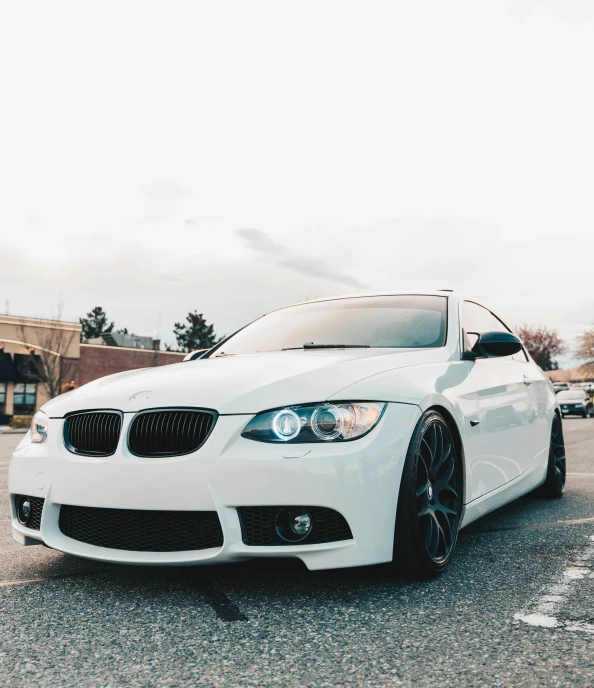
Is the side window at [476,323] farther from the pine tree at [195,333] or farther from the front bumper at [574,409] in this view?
the pine tree at [195,333]

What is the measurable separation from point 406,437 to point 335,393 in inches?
14.9

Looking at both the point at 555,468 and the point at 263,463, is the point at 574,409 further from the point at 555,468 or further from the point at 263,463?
the point at 263,463

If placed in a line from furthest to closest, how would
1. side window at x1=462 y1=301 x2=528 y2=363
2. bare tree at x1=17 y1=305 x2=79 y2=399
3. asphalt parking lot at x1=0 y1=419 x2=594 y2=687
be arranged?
1. bare tree at x1=17 y1=305 x2=79 y2=399
2. side window at x1=462 y1=301 x2=528 y2=363
3. asphalt parking lot at x1=0 y1=419 x2=594 y2=687

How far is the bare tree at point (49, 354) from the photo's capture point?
3675 centimetres

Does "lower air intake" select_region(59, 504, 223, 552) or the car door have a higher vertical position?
the car door

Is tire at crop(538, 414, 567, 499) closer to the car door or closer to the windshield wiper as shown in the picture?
the car door

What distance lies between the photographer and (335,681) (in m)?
2.27

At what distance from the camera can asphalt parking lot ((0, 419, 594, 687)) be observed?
234 centimetres

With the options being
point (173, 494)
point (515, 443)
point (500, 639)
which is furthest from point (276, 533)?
point (515, 443)

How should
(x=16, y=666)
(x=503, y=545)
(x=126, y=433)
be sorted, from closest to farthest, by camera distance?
1. (x=16, y=666)
2. (x=126, y=433)
3. (x=503, y=545)

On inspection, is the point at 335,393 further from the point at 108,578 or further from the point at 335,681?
the point at 108,578

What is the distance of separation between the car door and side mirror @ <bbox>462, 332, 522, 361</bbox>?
0.06 meters

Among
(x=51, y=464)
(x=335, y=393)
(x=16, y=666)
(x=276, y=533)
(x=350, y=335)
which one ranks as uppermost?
Answer: (x=350, y=335)

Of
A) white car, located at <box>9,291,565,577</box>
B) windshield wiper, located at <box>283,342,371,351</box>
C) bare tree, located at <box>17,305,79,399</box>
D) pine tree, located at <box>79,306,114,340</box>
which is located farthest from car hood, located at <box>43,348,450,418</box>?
pine tree, located at <box>79,306,114,340</box>
